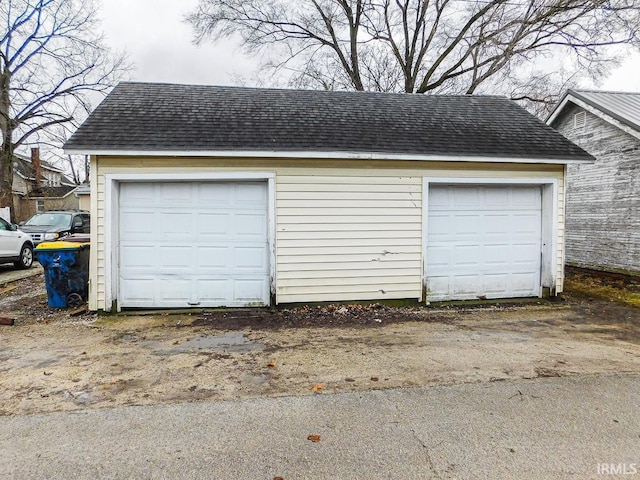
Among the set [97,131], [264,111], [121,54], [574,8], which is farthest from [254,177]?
[121,54]

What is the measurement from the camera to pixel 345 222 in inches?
269

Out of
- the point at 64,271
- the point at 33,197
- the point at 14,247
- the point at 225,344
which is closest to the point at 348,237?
the point at 225,344

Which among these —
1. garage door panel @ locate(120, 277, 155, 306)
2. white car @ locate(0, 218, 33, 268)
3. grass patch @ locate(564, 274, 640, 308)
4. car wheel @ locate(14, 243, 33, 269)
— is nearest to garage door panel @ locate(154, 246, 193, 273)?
garage door panel @ locate(120, 277, 155, 306)

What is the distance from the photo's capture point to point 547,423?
303 cm

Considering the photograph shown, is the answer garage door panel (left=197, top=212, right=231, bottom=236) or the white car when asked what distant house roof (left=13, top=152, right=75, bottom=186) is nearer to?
the white car

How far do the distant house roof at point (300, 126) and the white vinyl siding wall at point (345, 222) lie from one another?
0.26 m

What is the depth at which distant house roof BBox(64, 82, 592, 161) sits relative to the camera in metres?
6.40

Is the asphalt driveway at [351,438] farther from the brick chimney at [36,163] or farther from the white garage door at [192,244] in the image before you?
the brick chimney at [36,163]

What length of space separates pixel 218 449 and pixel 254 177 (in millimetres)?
4583

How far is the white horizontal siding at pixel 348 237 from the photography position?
6691 mm

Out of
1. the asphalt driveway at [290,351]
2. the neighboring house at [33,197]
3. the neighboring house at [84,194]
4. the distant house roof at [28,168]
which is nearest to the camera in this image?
the asphalt driveway at [290,351]

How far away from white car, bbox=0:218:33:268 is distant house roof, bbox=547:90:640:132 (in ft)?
47.8

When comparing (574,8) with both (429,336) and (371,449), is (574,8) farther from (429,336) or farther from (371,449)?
(371,449)

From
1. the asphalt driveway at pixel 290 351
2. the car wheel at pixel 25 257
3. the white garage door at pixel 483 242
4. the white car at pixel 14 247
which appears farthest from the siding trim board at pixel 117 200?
the car wheel at pixel 25 257
